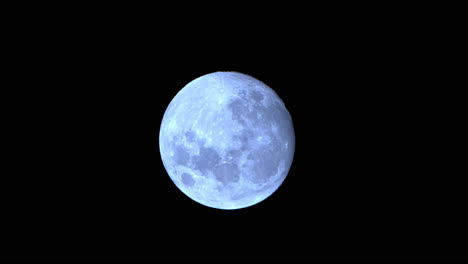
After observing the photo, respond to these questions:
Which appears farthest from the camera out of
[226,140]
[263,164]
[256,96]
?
[256,96]

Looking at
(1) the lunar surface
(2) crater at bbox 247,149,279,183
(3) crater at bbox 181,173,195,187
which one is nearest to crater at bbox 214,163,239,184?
(1) the lunar surface

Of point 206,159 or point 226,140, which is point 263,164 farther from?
point 206,159

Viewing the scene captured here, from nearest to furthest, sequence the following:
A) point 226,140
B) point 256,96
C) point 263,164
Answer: point 226,140 → point 263,164 → point 256,96

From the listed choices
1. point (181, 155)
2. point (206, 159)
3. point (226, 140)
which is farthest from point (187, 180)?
point (226, 140)

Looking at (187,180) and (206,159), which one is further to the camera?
(187,180)

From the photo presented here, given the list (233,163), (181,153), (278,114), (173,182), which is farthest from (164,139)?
(278,114)

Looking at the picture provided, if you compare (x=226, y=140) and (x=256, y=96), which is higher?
(x=256, y=96)

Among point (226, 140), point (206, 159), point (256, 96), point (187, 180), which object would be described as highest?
point (256, 96)

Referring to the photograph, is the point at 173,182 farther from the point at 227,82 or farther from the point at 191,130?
the point at 227,82
